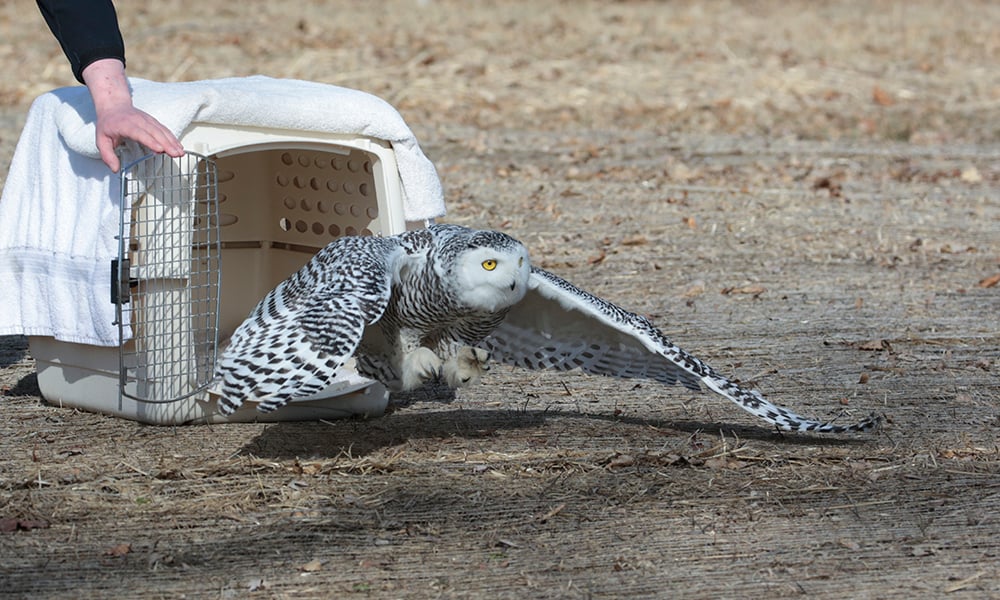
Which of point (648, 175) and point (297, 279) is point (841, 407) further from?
point (648, 175)

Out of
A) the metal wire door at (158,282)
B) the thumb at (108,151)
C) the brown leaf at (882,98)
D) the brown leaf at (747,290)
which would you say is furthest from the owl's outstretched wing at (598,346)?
the brown leaf at (882,98)

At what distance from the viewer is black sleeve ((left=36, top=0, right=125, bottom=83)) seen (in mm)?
4305

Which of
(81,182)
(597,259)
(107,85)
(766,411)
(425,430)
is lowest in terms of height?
(425,430)

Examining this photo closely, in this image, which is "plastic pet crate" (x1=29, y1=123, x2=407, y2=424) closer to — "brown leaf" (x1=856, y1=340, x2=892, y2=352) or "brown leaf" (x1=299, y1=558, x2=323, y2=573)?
"brown leaf" (x1=299, y1=558, x2=323, y2=573)

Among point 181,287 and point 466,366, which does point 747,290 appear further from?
point 181,287

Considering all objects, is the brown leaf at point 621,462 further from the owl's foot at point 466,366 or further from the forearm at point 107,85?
the forearm at point 107,85

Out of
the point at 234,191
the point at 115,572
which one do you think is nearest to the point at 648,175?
the point at 234,191

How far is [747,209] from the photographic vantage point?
8.71m

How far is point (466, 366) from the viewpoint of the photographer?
14.3 ft

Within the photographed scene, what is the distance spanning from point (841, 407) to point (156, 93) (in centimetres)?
303

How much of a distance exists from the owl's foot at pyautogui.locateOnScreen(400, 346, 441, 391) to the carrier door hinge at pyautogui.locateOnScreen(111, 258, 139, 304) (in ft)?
3.46

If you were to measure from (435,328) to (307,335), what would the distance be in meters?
0.81

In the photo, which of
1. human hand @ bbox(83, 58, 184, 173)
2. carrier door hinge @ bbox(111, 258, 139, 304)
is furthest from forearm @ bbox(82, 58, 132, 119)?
carrier door hinge @ bbox(111, 258, 139, 304)

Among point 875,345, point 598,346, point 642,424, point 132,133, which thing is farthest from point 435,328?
point 875,345
